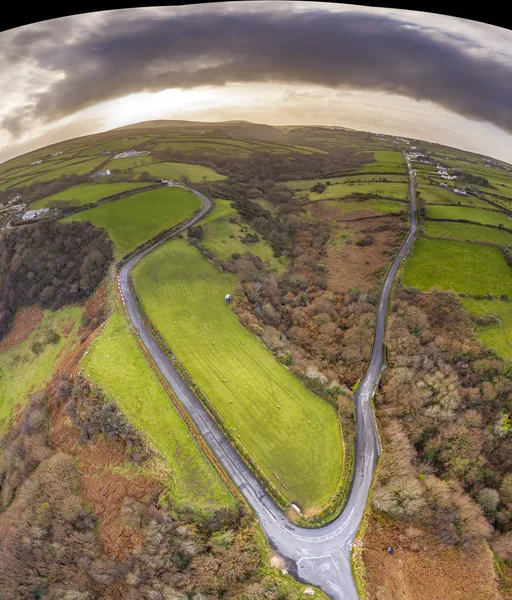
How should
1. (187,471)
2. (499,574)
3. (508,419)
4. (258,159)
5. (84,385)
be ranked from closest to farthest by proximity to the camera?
(499,574)
(187,471)
(508,419)
(84,385)
(258,159)

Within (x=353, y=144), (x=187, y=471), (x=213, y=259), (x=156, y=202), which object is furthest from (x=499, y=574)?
(x=353, y=144)

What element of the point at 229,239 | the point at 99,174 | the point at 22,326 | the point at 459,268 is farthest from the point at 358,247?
the point at 22,326

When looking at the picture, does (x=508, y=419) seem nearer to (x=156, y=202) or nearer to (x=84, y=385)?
(x=84, y=385)

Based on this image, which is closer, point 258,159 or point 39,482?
point 39,482

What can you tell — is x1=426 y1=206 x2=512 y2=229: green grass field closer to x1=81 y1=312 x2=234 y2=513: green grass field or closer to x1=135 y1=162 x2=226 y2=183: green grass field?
x1=135 y1=162 x2=226 y2=183: green grass field

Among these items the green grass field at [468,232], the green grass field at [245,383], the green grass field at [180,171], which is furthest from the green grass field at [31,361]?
the green grass field at [468,232]

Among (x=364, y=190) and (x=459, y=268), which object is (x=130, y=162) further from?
(x=459, y=268)
